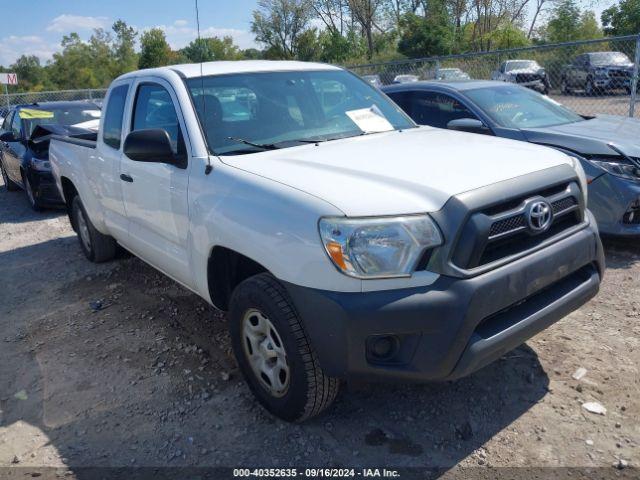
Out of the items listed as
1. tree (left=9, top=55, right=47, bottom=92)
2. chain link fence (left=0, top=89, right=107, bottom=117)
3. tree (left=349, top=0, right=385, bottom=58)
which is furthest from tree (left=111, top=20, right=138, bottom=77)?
chain link fence (left=0, top=89, right=107, bottom=117)

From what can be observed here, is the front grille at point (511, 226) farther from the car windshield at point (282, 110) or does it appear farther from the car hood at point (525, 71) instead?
the car hood at point (525, 71)

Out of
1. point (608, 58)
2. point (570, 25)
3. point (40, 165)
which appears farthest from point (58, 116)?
point (570, 25)

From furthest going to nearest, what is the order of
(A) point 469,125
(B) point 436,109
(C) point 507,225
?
(B) point 436,109 → (A) point 469,125 → (C) point 507,225

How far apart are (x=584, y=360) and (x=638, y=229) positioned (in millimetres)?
2173

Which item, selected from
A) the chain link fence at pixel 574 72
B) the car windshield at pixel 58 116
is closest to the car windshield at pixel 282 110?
the car windshield at pixel 58 116

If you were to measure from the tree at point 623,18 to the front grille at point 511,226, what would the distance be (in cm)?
3674

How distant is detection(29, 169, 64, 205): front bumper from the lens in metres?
8.30

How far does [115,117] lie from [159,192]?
1.33 meters

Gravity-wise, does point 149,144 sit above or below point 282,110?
below

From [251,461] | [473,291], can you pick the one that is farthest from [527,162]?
[251,461]

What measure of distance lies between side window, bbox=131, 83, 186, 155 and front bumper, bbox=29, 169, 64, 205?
4.77 meters

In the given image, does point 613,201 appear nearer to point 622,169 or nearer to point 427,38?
point 622,169

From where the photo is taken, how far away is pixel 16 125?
31.6 ft

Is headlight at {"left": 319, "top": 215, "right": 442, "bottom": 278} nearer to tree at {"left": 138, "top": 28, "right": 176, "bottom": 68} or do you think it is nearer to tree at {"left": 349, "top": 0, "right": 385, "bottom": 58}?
tree at {"left": 138, "top": 28, "right": 176, "bottom": 68}
